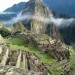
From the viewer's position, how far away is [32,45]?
142 ft

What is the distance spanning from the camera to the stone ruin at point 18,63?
16172 mm

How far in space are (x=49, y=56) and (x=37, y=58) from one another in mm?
3893

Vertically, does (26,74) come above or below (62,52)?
above

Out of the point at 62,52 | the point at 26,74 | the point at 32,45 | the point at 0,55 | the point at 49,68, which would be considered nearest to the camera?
the point at 26,74

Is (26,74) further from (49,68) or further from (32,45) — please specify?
(32,45)

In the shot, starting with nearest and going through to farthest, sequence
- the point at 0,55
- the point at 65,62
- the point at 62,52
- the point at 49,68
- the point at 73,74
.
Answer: the point at 0,55
the point at 49,68
the point at 73,74
the point at 65,62
the point at 62,52

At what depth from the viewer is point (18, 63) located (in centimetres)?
2519

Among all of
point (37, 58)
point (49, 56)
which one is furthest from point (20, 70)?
point (49, 56)

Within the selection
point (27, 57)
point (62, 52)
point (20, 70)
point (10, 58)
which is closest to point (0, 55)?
point (10, 58)

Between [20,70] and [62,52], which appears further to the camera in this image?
[62,52]

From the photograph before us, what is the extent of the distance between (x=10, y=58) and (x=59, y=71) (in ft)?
20.5

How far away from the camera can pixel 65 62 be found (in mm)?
36812

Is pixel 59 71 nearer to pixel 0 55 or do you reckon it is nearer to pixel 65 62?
pixel 65 62

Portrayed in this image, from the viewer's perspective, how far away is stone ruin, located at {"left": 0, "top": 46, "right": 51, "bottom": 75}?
1617 cm
